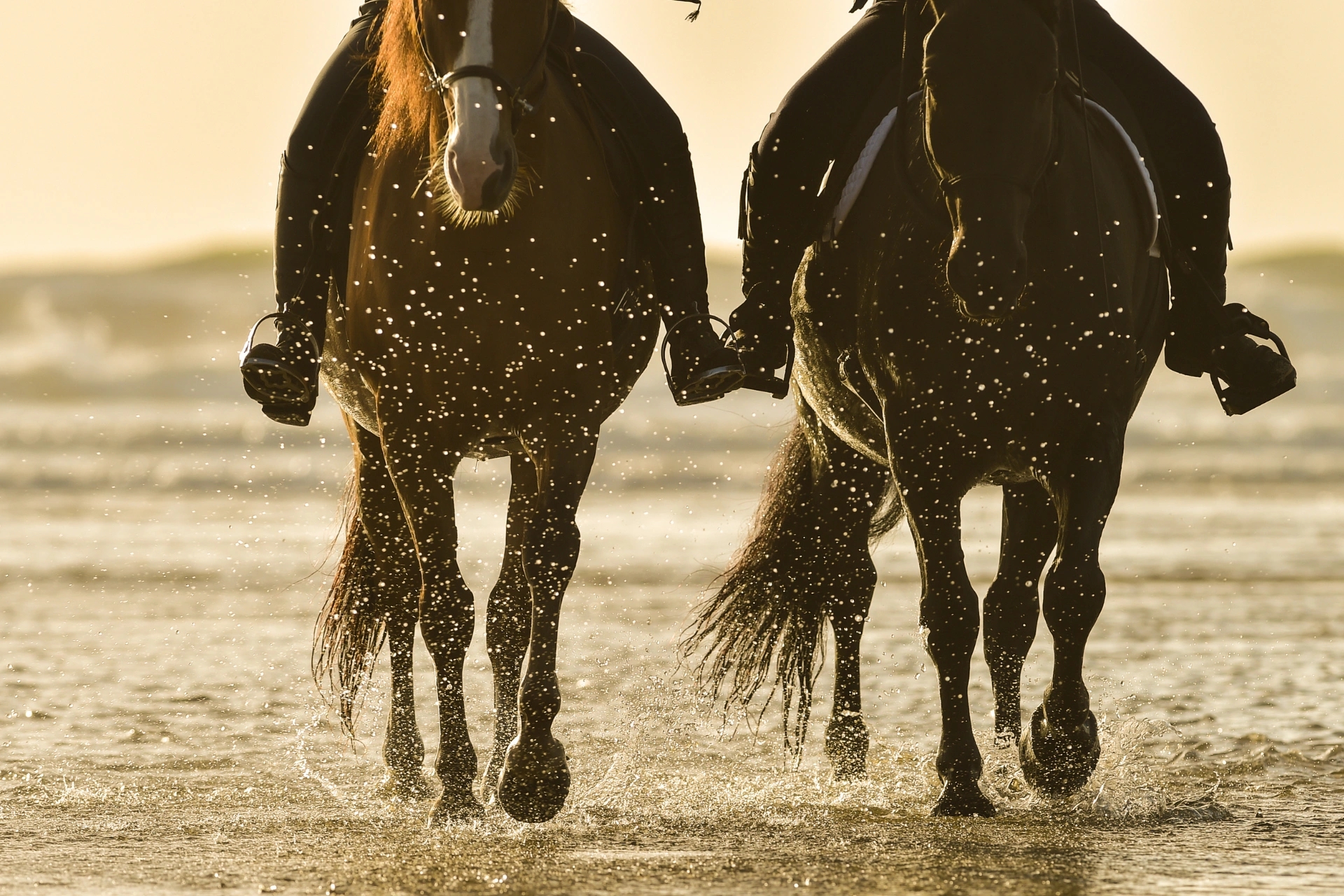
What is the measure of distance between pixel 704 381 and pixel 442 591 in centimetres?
122

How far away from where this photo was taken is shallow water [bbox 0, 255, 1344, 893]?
4625 millimetres

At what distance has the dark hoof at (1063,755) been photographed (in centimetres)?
538

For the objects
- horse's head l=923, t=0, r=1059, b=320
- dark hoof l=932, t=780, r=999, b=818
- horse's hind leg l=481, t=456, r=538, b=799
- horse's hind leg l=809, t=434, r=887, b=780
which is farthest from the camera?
horse's hind leg l=809, t=434, r=887, b=780

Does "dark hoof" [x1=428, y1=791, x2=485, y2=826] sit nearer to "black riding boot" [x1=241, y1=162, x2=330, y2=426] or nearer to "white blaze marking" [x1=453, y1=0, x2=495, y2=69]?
"black riding boot" [x1=241, y1=162, x2=330, y2=426]

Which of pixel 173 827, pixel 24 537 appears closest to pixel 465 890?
pixel 173 827

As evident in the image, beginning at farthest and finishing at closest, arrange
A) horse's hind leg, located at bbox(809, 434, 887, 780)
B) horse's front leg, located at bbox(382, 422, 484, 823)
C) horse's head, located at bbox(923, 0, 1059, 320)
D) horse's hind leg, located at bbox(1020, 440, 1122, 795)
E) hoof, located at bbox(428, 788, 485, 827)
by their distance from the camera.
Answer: horse's hind leg, located at bbox(809, 434, 887, 780), horse's front leg, located at bbox(382, 422, 484, 823), hoof, located at bbox(428, 788, 485, 827), horse's hind leg, located at bbox(1020, 440, 1122, 795), horse's head, located at bbox(923, 0, 1059, 320)

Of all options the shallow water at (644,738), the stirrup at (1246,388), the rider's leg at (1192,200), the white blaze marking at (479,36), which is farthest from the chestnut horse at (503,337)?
the stirrup at (1246,388)

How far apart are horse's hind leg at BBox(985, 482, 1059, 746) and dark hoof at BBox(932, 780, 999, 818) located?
0.59 metres

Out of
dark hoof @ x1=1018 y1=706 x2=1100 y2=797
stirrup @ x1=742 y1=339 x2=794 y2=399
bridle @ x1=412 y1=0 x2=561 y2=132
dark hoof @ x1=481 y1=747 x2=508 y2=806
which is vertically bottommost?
dark hoof @ x1=481 y1=747 x2=508 y2=806

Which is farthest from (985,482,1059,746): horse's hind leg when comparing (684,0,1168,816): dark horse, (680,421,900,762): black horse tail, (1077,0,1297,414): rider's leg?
(680,421,900,762): black horse tail

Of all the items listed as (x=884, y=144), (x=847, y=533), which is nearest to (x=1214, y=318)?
(x=884, y=144)

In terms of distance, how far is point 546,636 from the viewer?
18.1 feet

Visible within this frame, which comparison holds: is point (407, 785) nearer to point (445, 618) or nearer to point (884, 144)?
point (445, 618)

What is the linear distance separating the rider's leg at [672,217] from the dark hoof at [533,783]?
151cm
